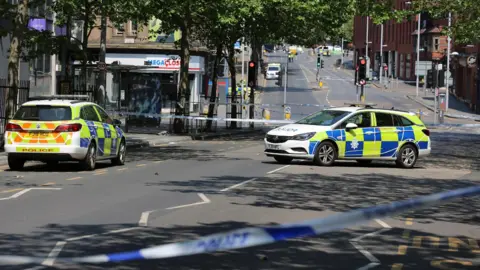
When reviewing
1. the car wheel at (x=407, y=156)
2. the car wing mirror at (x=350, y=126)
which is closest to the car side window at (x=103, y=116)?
the car wing mirror at (x=350, y=126)

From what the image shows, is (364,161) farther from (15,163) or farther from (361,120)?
(15,163)

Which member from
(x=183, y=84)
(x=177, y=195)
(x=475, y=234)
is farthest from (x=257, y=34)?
(x=475, y=234)

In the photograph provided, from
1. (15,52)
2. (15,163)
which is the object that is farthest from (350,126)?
(15,52)

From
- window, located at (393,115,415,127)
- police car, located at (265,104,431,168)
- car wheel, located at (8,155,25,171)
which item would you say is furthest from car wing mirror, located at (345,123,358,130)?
car wheel, located at (8,155,25,171)

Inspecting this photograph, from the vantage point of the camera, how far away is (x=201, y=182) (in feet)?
60.4

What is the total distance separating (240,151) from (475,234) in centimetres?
1931

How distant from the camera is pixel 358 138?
78.3ft

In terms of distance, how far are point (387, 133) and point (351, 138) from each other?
1251 millimetres

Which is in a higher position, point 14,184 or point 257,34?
point 257,34

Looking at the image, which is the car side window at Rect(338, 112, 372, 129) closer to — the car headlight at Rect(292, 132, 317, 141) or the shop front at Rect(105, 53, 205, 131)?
the car headlight at Rect(292, 132, 317, 141)

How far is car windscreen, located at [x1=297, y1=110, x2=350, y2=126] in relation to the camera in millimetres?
23797

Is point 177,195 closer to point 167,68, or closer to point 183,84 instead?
point 183,84

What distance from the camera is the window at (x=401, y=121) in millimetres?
24781

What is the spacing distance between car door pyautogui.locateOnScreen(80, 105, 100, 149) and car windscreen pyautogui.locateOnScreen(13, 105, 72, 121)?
44 cm
